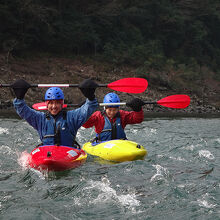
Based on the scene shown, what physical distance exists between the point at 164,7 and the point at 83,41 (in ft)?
39.3

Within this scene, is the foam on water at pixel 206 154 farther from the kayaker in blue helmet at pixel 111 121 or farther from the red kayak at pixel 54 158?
the red kayak at pixel 54 158

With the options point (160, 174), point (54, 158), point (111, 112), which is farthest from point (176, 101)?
point (54, 158)

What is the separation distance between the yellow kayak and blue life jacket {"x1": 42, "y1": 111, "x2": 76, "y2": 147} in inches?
49.0

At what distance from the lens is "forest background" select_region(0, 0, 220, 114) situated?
27.2 metres

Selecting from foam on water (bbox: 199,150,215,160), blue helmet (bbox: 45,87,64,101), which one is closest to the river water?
foam on water (bbox: 199,150,215,160)

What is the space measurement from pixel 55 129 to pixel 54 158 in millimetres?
663

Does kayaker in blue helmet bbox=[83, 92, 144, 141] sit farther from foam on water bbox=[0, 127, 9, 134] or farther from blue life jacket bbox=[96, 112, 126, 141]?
foam on water bbox=[0, 127, 9, 134]

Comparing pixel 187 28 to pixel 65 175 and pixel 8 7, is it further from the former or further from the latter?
pixel 65 175

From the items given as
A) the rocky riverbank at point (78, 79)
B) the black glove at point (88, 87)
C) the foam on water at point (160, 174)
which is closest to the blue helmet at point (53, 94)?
the black glove at point (88, 87)

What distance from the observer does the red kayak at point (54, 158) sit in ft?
19.8

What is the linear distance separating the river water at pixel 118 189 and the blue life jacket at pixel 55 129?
0.66 metres

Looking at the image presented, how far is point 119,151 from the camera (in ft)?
24.0

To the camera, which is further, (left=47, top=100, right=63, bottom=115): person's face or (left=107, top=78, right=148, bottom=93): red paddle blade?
(left=107, top=78, right=148, bottom=93): red paddle blade

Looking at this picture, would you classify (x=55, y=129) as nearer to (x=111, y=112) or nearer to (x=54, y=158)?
(x=54, y=158)
